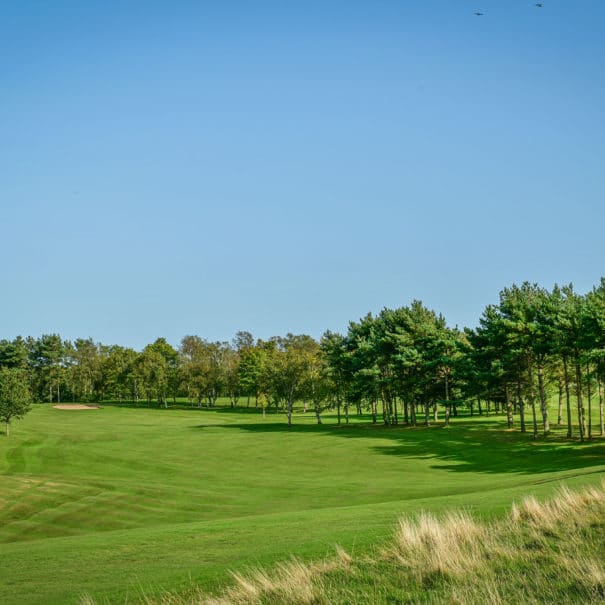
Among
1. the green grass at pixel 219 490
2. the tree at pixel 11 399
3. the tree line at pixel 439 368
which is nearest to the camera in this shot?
the green grass at pixel 219 490

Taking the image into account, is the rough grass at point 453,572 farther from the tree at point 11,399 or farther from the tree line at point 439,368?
the tree at point 11,399

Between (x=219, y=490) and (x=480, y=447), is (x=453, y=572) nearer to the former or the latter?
(x=219, y=490)

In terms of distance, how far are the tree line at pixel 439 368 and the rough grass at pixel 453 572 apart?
3915 centimetres

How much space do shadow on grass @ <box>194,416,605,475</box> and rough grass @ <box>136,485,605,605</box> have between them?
81.2 feet

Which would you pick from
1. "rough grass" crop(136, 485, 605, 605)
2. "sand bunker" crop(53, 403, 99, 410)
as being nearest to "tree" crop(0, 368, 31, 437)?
"sand bunker" crop(53, 403, 99, 410)

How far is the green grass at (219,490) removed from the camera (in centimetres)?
1380

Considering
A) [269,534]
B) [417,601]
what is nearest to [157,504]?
[269,534]

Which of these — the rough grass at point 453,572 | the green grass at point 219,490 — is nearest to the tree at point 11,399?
the green grass at point 219,490

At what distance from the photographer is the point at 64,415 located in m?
106

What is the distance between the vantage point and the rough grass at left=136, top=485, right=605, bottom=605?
9.57m

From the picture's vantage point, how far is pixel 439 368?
76.1 m

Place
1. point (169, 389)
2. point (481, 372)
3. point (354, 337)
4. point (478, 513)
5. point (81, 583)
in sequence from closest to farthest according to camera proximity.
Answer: point (81, 583) → point (478, 513) → point (481, 372) → point (354, 337) → point (169, 389)

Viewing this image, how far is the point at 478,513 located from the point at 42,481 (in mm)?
31491

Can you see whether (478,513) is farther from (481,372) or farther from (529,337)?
(481,372)
